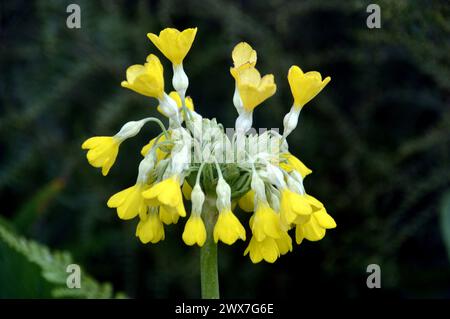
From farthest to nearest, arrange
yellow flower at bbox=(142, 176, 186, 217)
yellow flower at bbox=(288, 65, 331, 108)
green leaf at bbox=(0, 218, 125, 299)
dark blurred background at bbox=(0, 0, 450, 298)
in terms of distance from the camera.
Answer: dark blurred background at bbox=(0, 0, 450, 298), green leaf at bbox=(0, 218, 125, 299), yellow flower at bbox=(288, 65, 331, 108), yellow flower at bbox=(142, 176, 186, 217)

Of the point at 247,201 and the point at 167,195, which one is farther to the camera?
the point at 247,201

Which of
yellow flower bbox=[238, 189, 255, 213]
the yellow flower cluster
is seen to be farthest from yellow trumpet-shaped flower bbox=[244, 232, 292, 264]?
yellow flower bbox=[238, 189, 255, 213]

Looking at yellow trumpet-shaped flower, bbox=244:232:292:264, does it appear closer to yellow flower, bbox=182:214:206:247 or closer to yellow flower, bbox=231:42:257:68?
yellow flower, bbox=182:214:206:247

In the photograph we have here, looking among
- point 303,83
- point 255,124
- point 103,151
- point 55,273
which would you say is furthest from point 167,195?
point 255,124

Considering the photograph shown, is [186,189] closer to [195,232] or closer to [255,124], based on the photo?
[195,232]

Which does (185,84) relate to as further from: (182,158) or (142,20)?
(142,20)

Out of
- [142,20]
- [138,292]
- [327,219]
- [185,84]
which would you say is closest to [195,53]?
[142,20]
